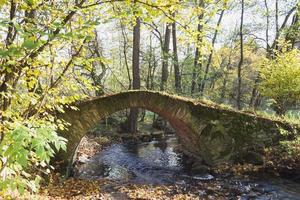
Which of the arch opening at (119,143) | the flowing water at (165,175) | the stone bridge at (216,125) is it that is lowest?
the flowing water at (165,175)

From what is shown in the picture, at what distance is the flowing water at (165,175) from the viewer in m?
7.99

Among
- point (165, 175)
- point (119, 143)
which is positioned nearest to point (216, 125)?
point (165, 175)

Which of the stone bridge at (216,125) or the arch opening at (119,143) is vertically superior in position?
the stone bridge at (216,125)

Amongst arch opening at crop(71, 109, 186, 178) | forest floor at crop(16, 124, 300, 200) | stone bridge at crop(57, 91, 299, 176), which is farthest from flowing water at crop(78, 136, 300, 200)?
stone bridge at crop(57, 91, 299, 176)

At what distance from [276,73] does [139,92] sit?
5.32 metres

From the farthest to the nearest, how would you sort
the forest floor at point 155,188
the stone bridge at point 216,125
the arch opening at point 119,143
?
the arch opening at point 119,143 < the stone bridge at point 216,125 < the forest floor at point 155,188

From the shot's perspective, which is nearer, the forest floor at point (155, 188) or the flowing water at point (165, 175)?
the forest floor at point (155, 188)

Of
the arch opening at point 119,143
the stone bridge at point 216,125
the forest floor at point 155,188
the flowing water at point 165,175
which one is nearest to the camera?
the forest floor at point 155,188

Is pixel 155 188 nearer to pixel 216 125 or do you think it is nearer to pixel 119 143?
pixel 216 125

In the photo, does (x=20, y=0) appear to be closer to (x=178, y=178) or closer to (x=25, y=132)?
(x=25, y=132)

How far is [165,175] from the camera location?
384 inches

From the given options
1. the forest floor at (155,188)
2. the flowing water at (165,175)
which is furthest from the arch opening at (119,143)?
the forest floor at (155,188)

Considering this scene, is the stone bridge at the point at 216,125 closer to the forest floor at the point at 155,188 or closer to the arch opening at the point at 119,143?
the forest floor at the point at 155,188

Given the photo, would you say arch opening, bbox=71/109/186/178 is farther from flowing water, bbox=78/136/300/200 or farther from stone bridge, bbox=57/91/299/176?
stone bridge, bbox=57/91/299/176
